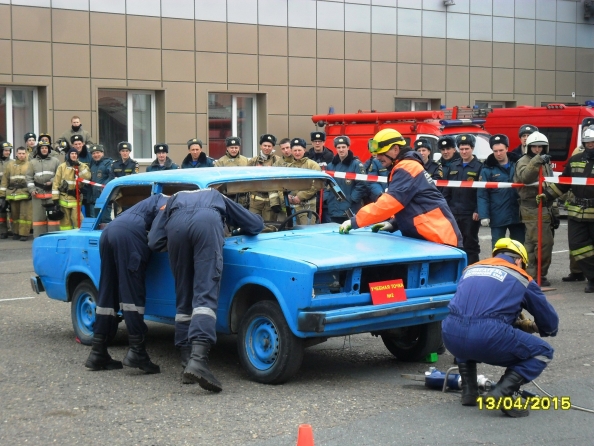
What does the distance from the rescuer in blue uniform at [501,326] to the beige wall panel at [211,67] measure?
711 inches

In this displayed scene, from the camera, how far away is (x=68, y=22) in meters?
21.9

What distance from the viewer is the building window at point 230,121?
24750 millimetres

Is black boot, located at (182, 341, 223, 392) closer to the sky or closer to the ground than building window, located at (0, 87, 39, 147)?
closer to the ground

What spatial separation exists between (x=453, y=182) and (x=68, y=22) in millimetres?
12435

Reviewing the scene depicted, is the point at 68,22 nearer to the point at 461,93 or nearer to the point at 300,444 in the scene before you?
the point at 461,93

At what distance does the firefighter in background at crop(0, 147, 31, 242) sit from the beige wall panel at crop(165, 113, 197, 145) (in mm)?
4751

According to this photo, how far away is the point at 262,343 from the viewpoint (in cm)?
Result: 738

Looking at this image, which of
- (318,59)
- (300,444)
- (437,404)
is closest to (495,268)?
(437,404)

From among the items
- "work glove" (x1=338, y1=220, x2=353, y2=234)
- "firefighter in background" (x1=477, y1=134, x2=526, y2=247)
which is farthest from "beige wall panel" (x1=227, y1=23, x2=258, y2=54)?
"work glove" (x1=338, y1=220, x2=353, y2=234)

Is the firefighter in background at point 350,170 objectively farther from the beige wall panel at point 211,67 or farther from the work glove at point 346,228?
the beige wall panel at point 211,67

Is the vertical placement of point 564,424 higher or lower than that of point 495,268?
lower

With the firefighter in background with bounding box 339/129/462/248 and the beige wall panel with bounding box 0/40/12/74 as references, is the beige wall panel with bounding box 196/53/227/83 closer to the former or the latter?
the beige wall panel with bounding box 0/40/12/74

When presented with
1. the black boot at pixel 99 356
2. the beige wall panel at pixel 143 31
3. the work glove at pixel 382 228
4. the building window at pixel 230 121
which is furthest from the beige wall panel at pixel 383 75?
the black boot at pixel 99 356

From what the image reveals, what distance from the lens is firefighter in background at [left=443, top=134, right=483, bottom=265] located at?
12578 mm
